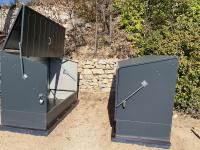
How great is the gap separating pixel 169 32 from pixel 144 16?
2.19 meters

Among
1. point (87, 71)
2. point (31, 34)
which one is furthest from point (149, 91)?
point (87, 71)

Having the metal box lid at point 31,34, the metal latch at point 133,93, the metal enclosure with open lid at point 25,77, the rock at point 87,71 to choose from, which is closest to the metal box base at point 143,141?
the metal latch at point 133,93

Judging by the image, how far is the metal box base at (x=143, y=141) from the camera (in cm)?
661

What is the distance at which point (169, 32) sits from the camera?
10445 millimetres

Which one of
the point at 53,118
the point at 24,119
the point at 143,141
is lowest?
the point at 143,141

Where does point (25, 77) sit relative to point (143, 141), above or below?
above

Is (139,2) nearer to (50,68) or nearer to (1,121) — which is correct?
(50,68)

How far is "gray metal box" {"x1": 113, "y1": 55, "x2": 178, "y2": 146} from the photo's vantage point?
6422 mm

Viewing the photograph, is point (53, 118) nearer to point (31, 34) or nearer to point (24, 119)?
point (24, 119)

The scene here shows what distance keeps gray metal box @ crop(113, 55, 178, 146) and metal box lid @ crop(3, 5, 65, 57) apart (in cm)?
223

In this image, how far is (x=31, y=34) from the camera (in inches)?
270

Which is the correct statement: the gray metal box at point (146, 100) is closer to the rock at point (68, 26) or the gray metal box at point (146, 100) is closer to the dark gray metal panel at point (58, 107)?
the dark gray metal panel at point (58, 107)

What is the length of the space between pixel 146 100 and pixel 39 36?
123 inches

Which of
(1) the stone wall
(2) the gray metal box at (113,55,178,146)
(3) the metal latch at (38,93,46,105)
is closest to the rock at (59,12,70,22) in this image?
(1) the stone wall
